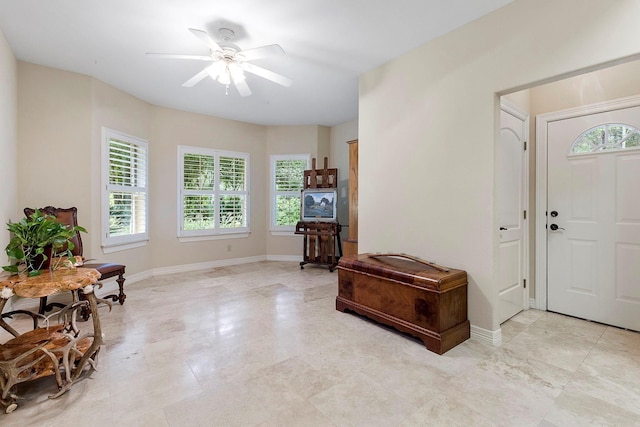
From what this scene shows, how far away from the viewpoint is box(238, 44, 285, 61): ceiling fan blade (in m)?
A: 2.45

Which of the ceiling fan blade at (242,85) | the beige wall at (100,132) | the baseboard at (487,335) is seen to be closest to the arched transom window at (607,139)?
the baseboard at (487,335)

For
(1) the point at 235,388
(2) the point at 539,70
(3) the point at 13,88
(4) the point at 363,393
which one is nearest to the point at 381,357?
(4) the point at 363,393

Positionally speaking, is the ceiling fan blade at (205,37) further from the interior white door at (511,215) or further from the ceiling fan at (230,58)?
the interior white door at (511,215)

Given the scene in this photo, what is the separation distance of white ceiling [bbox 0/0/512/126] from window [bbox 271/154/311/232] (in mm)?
2177

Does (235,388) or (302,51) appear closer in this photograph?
(235,388)

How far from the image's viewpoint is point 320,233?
5.28 m

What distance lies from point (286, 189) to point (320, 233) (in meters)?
1.40

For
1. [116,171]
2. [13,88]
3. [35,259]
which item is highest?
[13,88]

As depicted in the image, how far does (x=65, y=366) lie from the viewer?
72.4 inches

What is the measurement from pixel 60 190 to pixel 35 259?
84.5 inches

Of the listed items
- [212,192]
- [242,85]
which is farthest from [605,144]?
[212,192]

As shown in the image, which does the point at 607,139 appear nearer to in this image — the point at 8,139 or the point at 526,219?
the point at 526,219

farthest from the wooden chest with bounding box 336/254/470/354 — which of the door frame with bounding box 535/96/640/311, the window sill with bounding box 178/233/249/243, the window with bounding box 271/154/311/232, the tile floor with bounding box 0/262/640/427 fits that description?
the window sill with bounding box 178/233/249/243

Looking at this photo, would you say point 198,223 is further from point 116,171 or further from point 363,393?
point 363,393
